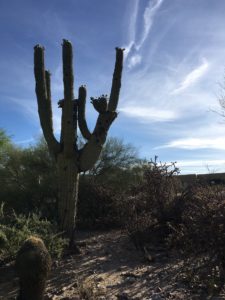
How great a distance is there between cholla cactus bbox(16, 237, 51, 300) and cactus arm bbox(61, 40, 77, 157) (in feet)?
11.3

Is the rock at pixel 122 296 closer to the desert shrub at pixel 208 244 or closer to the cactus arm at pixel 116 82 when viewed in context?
the desert shrub at pixel 208 244

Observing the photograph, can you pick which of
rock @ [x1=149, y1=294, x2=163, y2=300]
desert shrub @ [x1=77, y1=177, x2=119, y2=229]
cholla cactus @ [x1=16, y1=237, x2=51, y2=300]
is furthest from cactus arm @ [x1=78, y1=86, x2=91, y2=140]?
rock @ [x1=149, y1=294, x2=163, y2=300]

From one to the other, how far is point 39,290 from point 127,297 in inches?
47.1

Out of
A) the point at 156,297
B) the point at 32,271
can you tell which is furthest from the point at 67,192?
the point at 156,297

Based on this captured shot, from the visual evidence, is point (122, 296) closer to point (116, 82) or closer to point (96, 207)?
point (116, 82)

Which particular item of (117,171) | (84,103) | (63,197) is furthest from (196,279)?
(117,171)

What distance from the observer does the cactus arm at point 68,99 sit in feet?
31.1

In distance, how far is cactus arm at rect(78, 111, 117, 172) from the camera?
950 centimetres

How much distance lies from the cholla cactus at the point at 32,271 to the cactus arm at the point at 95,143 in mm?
3380

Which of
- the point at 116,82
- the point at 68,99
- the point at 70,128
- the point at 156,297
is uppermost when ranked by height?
the point at 116,82

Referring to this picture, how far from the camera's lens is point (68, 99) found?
9492mm

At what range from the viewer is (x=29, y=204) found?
1411 cm

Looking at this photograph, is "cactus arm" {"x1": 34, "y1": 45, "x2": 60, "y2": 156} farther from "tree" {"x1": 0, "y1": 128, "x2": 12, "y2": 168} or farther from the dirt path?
"tree" {"x1": 0, "y1": 128, "x2": 12, "y2": 168}

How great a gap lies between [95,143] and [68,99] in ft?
3.49
